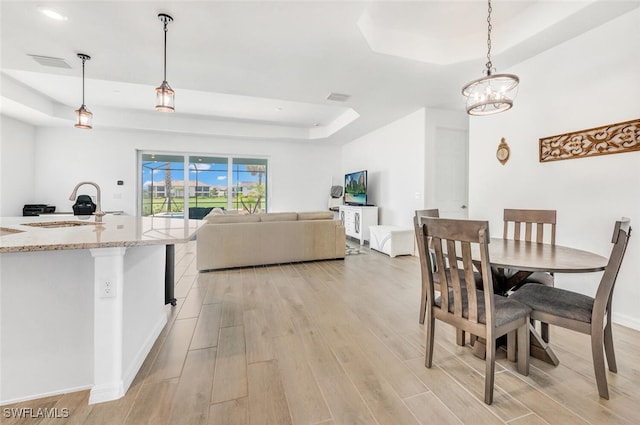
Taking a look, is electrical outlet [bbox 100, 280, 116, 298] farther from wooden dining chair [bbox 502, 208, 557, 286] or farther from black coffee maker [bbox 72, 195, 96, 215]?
black coffee maker [bbox 72, 195, 96, 215]

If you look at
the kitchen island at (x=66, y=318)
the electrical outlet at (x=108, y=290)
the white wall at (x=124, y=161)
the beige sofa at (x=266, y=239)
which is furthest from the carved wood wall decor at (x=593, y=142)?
the white wall at (x=124, y=161)

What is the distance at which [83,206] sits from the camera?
5578mm

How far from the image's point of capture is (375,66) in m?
3.27

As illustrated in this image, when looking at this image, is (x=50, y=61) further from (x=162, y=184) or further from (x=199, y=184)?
(x=199, y=184)

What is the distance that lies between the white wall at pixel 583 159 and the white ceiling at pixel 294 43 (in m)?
0.22

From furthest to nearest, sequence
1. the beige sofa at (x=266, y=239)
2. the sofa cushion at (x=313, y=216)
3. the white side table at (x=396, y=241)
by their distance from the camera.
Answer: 1. the white side table at (x=396, y=241)
2. the sofa cushion at (x=313, y=216)
3. the beige sofa at (x=266, y=239)

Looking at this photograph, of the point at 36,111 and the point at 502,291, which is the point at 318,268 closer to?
the point at 502,291

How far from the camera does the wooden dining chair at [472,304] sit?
4.81 feet

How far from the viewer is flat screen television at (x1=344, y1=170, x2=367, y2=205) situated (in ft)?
21.1

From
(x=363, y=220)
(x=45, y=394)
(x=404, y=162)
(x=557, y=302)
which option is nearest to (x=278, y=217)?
(x=363, y=220)

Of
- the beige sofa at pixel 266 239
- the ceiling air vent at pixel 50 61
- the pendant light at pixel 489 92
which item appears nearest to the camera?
the pendant light at pixel 489 92

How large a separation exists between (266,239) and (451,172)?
364 centimetres

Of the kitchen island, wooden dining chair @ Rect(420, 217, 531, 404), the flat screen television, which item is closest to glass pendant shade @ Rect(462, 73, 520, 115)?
wooden dining chair @ Rect(420, 217, 531, 404)

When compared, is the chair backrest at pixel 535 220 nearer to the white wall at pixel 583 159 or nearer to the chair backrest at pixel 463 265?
the white wall at pixel 583 159
